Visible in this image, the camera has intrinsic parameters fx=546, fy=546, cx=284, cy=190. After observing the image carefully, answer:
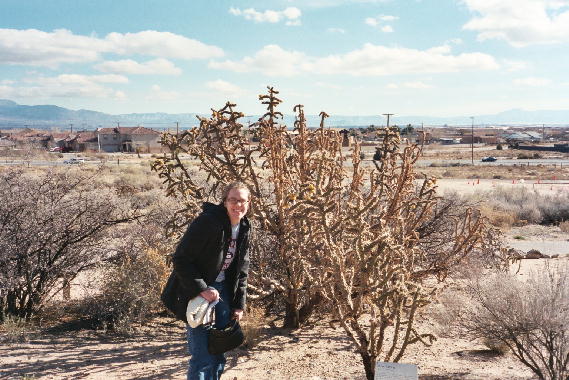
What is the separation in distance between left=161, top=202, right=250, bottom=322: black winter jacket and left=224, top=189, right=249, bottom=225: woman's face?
→ 0.05m

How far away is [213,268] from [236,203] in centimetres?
49

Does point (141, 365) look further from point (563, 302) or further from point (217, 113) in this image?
point (563, 302)

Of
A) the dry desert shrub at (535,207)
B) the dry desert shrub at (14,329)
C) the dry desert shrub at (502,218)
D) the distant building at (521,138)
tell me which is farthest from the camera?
the distant building at (521,138)

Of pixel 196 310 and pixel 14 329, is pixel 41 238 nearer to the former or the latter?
pixel 14 329

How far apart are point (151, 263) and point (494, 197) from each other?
2226 cm

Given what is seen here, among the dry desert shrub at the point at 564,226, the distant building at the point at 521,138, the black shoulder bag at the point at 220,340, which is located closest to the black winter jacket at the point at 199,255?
the black shoulder bag at the point at 220,340

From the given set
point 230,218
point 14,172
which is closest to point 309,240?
point 230,218

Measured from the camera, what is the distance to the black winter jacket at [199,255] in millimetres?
3783

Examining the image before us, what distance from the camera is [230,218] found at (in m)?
4.00

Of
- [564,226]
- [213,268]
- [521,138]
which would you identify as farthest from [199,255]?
[521,138]

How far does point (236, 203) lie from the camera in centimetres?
395

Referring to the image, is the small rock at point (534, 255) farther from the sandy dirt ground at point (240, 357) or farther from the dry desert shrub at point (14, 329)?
the dry desert shrub at point (14, 329)

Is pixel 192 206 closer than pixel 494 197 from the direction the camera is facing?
Yes

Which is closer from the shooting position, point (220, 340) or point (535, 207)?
point (220, 340)
